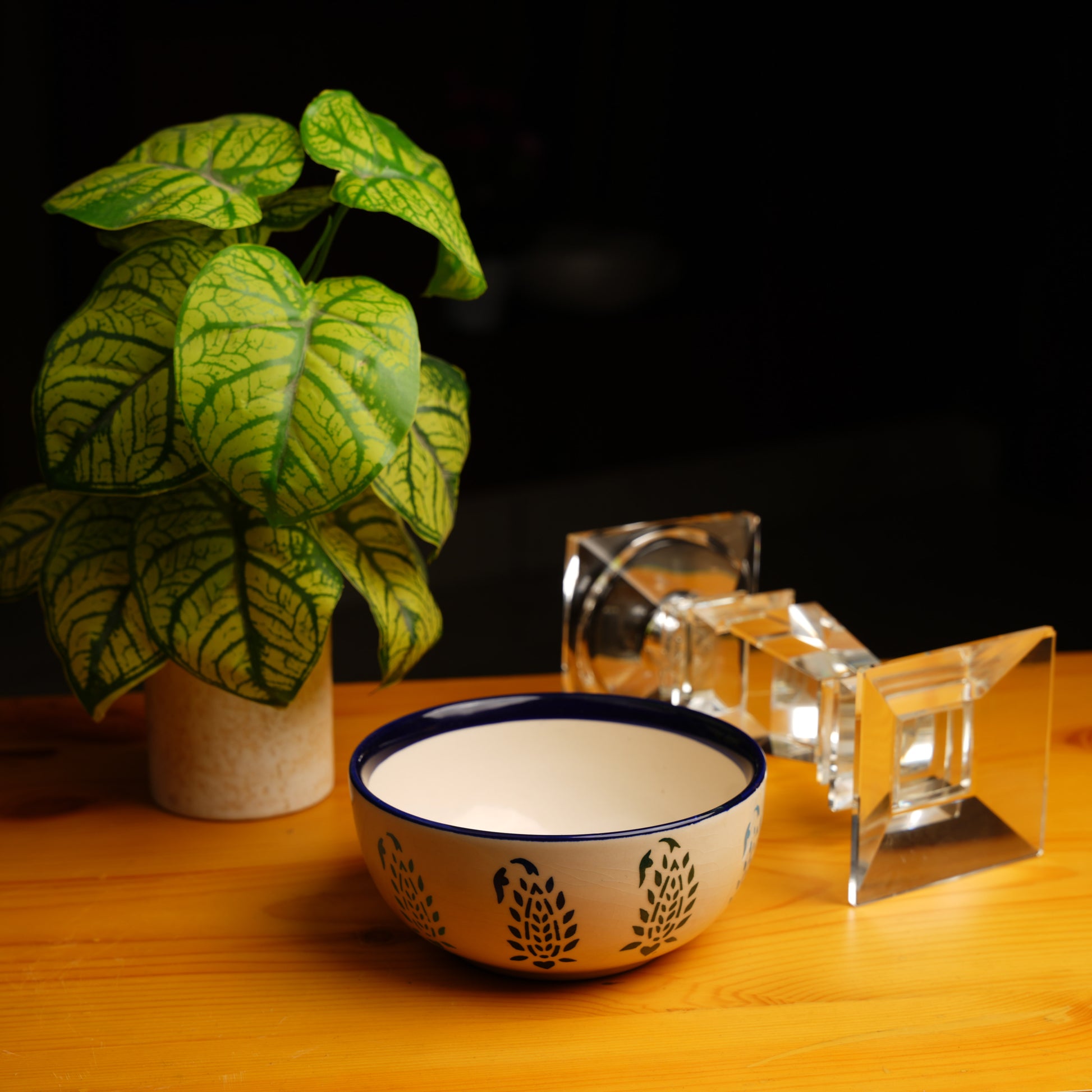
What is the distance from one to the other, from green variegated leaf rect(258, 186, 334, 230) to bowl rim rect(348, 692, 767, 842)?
240mm

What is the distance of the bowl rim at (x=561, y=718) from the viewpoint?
496 millimetres

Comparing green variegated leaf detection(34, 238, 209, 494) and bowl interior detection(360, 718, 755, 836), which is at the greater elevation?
green variegated leaf detection(34, 238, 209, 494)

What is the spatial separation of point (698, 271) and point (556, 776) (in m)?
1.17

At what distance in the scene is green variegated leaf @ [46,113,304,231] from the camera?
0.51 m

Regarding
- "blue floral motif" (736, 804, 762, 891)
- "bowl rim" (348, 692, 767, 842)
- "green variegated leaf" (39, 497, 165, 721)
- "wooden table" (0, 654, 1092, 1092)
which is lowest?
"wooden table" (0, 654, 1092, 1092)

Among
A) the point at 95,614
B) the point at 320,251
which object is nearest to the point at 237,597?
the point at 95,614

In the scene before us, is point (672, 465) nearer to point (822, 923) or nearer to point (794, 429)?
point (794, 429)

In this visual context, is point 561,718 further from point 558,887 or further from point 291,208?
point 291,208

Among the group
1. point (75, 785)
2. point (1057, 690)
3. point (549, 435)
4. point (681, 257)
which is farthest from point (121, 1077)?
point (681, 257)

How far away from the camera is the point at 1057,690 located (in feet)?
2.67

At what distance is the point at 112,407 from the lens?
52 centimetres

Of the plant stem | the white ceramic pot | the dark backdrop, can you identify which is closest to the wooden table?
the white ceramic pot

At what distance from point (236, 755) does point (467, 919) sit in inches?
8.8

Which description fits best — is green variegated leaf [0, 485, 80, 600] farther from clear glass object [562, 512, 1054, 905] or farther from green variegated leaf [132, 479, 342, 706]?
clear glass object [562, 512, 1054, 905]
